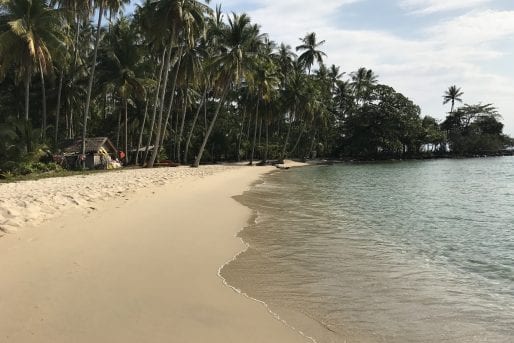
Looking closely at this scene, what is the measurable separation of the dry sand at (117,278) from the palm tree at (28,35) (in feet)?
51.2

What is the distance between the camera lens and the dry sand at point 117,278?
4.52 m

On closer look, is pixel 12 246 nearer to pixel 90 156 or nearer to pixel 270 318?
pixel 270 318

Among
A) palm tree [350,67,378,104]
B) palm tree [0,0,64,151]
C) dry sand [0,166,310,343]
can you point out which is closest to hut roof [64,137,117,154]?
palm tree [0,0,64,151]

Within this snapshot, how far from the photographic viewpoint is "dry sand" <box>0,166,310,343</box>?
14.8ft

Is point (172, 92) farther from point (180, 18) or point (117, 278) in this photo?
point (117, 278)

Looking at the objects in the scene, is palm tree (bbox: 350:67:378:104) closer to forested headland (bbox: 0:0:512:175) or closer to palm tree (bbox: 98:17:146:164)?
forested headland (bbox: 0:0:512:175)

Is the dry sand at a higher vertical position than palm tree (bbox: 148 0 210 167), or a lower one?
lower

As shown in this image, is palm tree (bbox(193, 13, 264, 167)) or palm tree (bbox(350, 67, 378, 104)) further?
palm tree (bbox(350, 67, 378, 104))

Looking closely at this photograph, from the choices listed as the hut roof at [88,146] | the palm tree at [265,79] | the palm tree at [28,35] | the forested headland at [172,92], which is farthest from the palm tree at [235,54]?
the palm tree at [28,35]

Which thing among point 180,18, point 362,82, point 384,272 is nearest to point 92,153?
point 180,18

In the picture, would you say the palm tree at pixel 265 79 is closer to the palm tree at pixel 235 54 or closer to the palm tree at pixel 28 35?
the palm tree at pixel 235 54

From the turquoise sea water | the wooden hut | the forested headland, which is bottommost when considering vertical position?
the turquoise sea water

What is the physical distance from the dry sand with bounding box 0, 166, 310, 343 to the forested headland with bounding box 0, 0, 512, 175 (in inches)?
558

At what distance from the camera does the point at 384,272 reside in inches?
288
